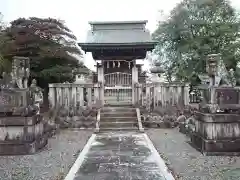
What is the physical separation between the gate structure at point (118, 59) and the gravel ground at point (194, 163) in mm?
7957

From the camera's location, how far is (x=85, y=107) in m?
15.5

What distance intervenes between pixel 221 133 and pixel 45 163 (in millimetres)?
4818

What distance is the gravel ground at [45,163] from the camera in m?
6.54

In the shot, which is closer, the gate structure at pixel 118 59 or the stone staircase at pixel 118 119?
the stone staircase at pixel 118 119

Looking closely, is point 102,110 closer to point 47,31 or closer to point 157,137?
point 157,137

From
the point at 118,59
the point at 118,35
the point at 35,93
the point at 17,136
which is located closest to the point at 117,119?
the point at 35,93

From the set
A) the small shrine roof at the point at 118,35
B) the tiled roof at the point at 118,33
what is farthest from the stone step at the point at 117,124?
the tiled roof at the point at 118,33

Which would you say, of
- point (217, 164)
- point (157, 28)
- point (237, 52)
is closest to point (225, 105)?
point (217, 164)

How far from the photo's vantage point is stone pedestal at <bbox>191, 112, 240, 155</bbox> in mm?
8305

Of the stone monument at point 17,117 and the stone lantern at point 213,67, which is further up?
the stone lantern at point 213,67

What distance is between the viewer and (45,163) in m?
7.67

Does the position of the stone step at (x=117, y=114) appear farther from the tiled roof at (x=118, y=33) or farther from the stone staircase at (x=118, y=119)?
the tiled roof at (x=118, y=33)

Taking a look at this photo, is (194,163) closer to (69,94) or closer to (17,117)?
(17,117)

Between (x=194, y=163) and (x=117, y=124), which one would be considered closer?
(x=194, y=163)
